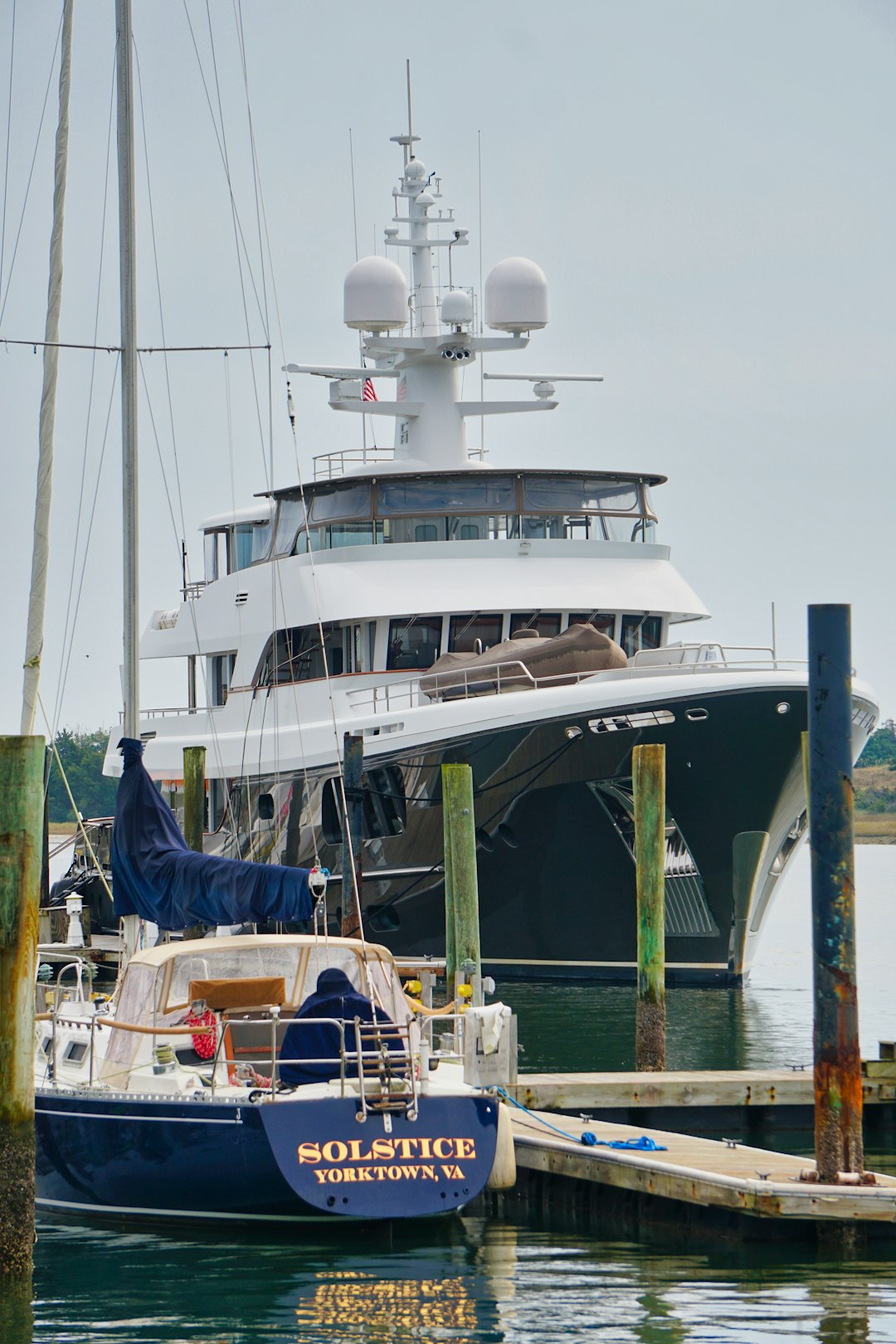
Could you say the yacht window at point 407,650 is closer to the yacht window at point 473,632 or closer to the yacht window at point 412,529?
the yacht window at point 473,632

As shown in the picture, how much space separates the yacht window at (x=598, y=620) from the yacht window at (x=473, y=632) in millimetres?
1048

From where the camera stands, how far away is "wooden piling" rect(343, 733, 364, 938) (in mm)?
20562

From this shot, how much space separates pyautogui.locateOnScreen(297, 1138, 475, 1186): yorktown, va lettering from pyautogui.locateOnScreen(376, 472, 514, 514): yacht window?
15.7m

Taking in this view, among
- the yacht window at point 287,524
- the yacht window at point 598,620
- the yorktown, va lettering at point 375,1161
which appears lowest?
the yorktown, va lettering at point 375,1161

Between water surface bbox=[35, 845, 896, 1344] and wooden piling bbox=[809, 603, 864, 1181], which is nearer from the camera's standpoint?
water surface bbox=[35, 845, 896, 1344]

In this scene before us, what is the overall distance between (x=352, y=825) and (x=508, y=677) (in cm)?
339

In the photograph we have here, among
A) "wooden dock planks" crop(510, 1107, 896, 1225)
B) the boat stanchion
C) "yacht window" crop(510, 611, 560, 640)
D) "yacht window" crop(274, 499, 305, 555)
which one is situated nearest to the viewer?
"wooden dock planks" crop(510, 1107, 896, 1225)

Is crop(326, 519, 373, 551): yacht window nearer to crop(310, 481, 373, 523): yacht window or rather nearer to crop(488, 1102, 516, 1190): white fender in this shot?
crop(310, 481, 373, 523): yacht window

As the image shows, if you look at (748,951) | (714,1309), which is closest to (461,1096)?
(714,1309)

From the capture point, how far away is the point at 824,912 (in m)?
11.7

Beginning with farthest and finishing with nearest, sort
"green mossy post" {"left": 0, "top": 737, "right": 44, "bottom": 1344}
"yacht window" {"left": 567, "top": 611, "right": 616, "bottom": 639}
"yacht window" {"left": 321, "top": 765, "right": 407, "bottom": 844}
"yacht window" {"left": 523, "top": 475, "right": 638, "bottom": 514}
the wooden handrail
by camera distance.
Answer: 1. "yacht window" {"left": 523, "top": 475, "right": 638, "bottom": 514}
2. "yacht window" {"left": 567, "top": 611, "right": 616, "bottom": 639}
3. "yacht window" {"left": 321, "top": 765, "right": 407, "bottom": 844}
4. the wooden handrail
5. "green mossy post" {"left": 0, "top": 737, "right": 44, "bottom": 1344}

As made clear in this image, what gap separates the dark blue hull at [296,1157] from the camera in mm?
11344

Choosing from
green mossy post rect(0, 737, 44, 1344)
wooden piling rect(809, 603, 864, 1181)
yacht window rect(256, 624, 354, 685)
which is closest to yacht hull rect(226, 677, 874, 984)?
yacht window rect(256, 624, 354, 685)

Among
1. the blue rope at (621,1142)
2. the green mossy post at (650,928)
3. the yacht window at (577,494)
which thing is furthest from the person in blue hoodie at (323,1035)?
the yacht window at (577,494)
